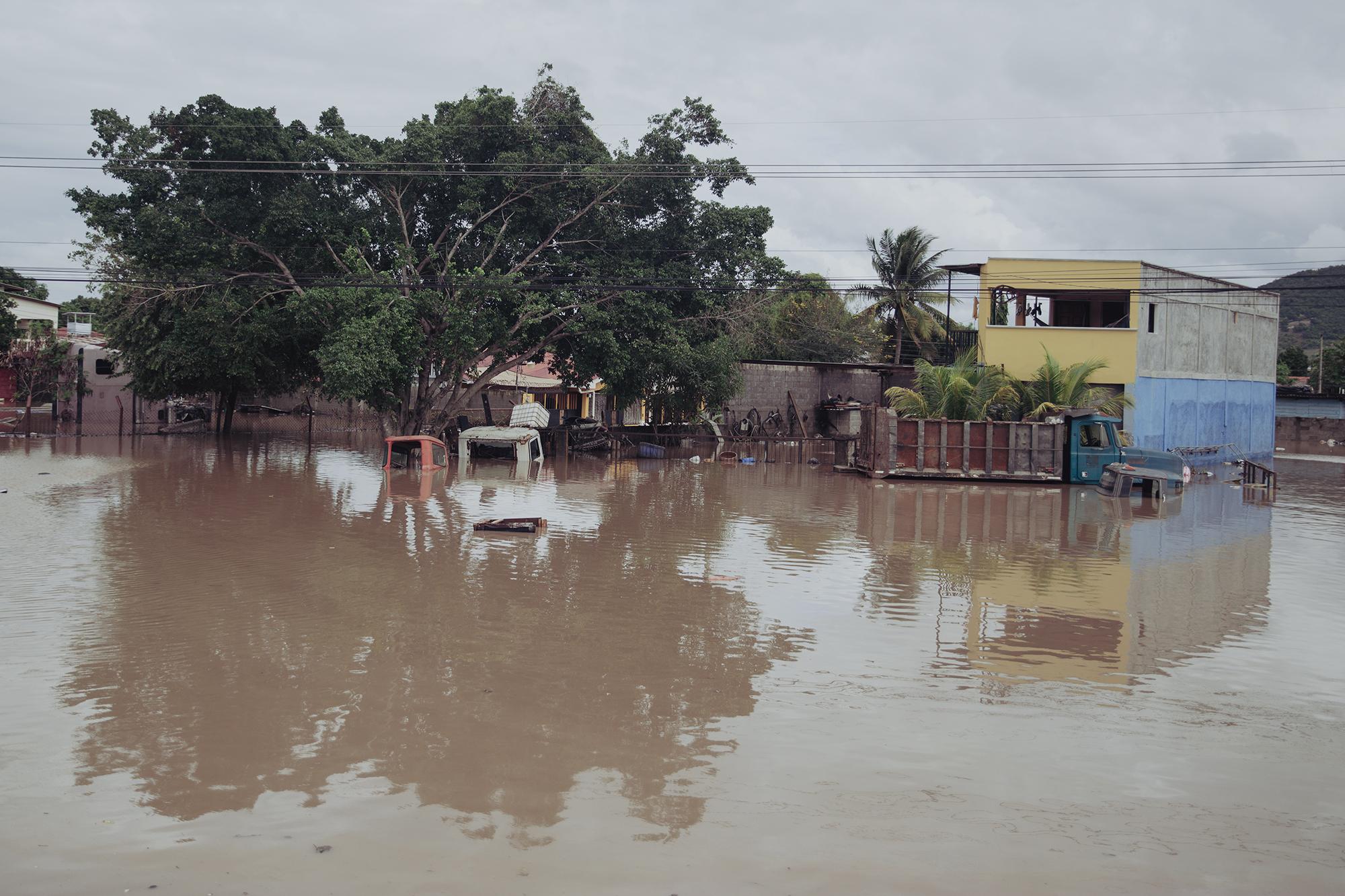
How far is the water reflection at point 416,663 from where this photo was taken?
585 centimetres

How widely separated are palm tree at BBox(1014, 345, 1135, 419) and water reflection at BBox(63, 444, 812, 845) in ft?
49.0

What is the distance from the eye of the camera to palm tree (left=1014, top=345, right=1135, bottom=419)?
88.5ft

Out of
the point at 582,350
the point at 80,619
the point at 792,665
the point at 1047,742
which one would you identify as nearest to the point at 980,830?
the point at 1047,742

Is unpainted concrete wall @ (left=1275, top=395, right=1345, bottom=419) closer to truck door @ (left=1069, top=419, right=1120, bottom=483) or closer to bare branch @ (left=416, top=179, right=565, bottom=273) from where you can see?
truck door @ (left=1069, top=419, right=1120, bottom=483)

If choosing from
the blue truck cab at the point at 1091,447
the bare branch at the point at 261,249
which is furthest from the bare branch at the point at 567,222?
the blue truck cab at the point at 1091,447

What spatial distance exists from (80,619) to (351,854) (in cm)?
593

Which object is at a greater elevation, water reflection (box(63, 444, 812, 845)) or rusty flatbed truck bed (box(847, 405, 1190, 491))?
rusty flatbed truck bed (box(847, 405, 1190, 491))

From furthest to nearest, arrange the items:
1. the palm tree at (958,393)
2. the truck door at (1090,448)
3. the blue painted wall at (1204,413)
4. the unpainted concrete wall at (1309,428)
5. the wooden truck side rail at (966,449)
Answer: the unpainted concrete wall at (1309,428), the blue painted wall at (1204,413), the palm tree at (958,393), the wooden truck side rail at (966,449), the truck door at (1090,448)

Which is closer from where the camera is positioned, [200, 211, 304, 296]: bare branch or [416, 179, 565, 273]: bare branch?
[200, 211, 304, 296]: bare branch

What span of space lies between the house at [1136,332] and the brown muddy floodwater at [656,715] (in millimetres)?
15800

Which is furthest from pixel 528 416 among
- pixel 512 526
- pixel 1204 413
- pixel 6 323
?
pixel 1204 413

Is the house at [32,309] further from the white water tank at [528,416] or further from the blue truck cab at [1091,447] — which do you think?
the blue truck cab at [1091,447]

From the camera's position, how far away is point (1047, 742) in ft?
21.8

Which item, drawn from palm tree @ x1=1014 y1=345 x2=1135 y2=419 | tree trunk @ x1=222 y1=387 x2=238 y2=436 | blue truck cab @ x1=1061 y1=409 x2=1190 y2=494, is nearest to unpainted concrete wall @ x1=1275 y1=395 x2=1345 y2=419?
palm tree @ x1=1014 y1=345 x2=1135 y2=419
